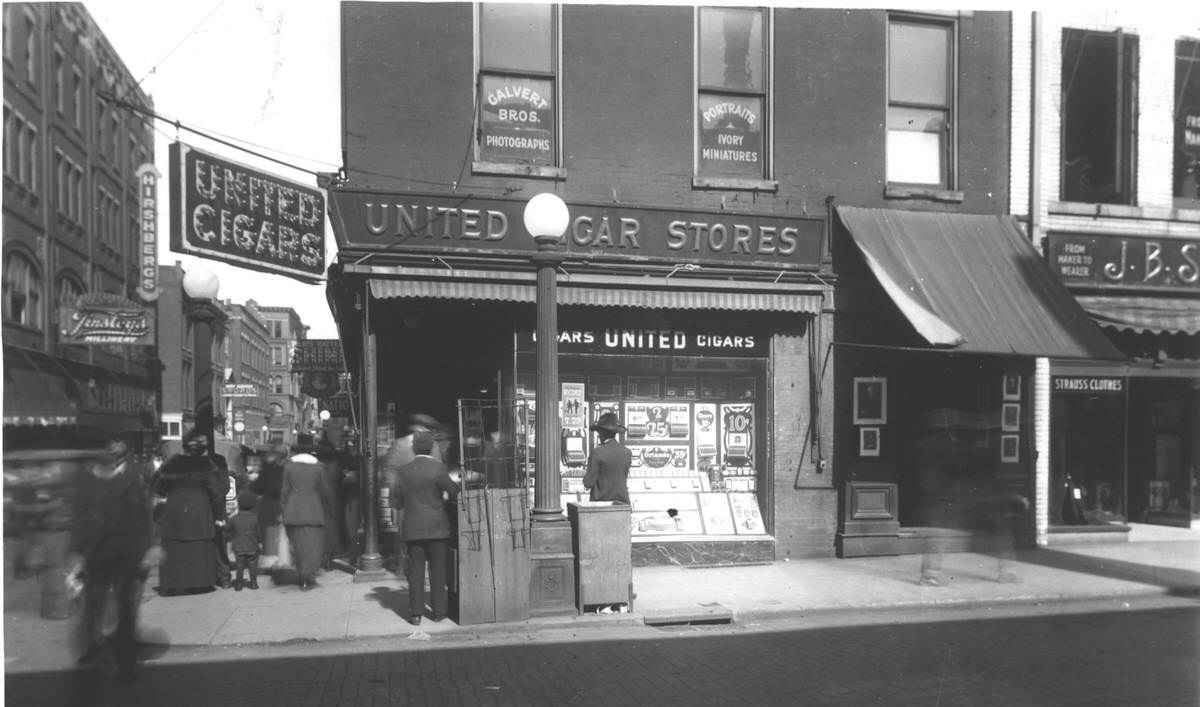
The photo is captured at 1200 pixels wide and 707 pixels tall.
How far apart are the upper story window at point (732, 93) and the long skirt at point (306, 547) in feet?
20.2

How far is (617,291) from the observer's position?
425 inches

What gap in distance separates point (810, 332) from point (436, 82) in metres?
5.46

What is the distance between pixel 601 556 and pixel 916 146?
718cm

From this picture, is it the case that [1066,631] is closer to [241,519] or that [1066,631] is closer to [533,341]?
[533,341]

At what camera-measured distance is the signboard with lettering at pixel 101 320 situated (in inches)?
197

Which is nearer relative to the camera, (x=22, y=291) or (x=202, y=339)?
(x=22, y=291)

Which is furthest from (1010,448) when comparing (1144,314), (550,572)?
(550,572)

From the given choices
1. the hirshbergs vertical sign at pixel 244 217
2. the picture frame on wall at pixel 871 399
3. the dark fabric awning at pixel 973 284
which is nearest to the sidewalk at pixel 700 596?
the picture frame on wall at pixel 871 399

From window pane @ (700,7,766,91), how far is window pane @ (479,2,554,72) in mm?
1957

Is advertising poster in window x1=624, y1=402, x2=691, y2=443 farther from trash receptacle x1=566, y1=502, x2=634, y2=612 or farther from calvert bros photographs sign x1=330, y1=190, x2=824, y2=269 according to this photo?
trash receptacle x1=566, y1=502, x2=634, y2=612

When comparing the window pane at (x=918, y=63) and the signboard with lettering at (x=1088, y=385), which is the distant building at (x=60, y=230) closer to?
the window pane at (x=918, y=63)

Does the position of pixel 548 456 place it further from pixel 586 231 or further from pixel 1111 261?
pixel 1111 261

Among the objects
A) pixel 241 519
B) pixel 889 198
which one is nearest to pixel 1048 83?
pixel 889 198

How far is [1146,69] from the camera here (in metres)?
12.6
